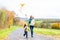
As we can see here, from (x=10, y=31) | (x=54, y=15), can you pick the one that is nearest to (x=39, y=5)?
(x=54, y=15)

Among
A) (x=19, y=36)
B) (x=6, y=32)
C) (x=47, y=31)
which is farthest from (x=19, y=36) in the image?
(x=47, y=31)

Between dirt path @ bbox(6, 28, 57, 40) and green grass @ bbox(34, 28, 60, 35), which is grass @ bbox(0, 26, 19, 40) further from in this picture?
green grass @ bbox(34, 28, 60, 35)

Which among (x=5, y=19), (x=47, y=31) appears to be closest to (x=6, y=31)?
(x=5, y=19)

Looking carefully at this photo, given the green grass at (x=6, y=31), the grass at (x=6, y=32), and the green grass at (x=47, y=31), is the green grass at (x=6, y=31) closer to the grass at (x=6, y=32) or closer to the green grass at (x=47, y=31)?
the grass at (x=6, y=32)

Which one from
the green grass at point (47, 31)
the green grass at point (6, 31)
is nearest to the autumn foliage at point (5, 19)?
the green grass at point (6, 31)

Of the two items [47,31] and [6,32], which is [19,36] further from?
[47,31]

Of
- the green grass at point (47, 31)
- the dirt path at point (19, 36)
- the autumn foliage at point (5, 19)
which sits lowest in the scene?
the dirt path at point (19, 36)

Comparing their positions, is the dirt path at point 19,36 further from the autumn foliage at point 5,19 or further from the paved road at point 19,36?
the autumn foliage at point 5,19

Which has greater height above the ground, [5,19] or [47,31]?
[5,19]

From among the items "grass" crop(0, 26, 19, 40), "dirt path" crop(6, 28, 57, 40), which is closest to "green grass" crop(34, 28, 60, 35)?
"dirt path" crop(6, 28, 57, 40)

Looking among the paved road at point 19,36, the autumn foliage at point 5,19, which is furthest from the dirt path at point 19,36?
the autumn foliage at point 5,19

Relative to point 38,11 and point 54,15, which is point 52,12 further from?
point 38,11

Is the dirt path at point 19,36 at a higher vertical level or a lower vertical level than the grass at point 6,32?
lower

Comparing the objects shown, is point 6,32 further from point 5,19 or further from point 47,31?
point 47,31
